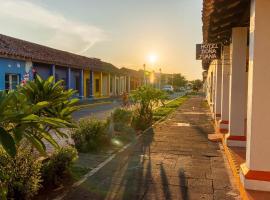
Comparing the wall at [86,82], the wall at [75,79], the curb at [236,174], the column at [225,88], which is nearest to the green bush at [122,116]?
the column at [225,88]

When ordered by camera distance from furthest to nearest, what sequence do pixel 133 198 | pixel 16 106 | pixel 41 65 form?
pixel 41 65 < pixel 133 198 < pixel 16 106

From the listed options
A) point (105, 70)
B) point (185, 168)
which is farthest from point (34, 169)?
point (105, 70)

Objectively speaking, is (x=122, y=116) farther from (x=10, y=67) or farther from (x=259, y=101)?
(x=10, y=67)

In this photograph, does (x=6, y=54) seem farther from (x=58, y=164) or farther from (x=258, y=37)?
(x=258, y=37)

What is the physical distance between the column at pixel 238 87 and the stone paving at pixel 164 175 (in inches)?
23.9

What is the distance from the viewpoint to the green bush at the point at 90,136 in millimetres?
8891

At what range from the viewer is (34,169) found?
199 inches

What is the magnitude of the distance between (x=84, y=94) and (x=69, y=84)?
4757 mm

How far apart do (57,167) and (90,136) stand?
3.34 metres

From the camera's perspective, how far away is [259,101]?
5305 mm

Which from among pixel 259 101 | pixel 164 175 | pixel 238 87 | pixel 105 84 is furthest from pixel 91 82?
pixel 259 101

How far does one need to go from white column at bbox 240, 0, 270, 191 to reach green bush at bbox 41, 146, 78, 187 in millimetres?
3129

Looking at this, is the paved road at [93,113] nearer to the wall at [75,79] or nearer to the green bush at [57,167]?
the wall at [75,79]

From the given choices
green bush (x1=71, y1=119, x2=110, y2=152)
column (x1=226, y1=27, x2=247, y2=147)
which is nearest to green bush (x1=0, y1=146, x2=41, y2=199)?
green bush (x1=71, y1=119, x2=110, y2=152)
